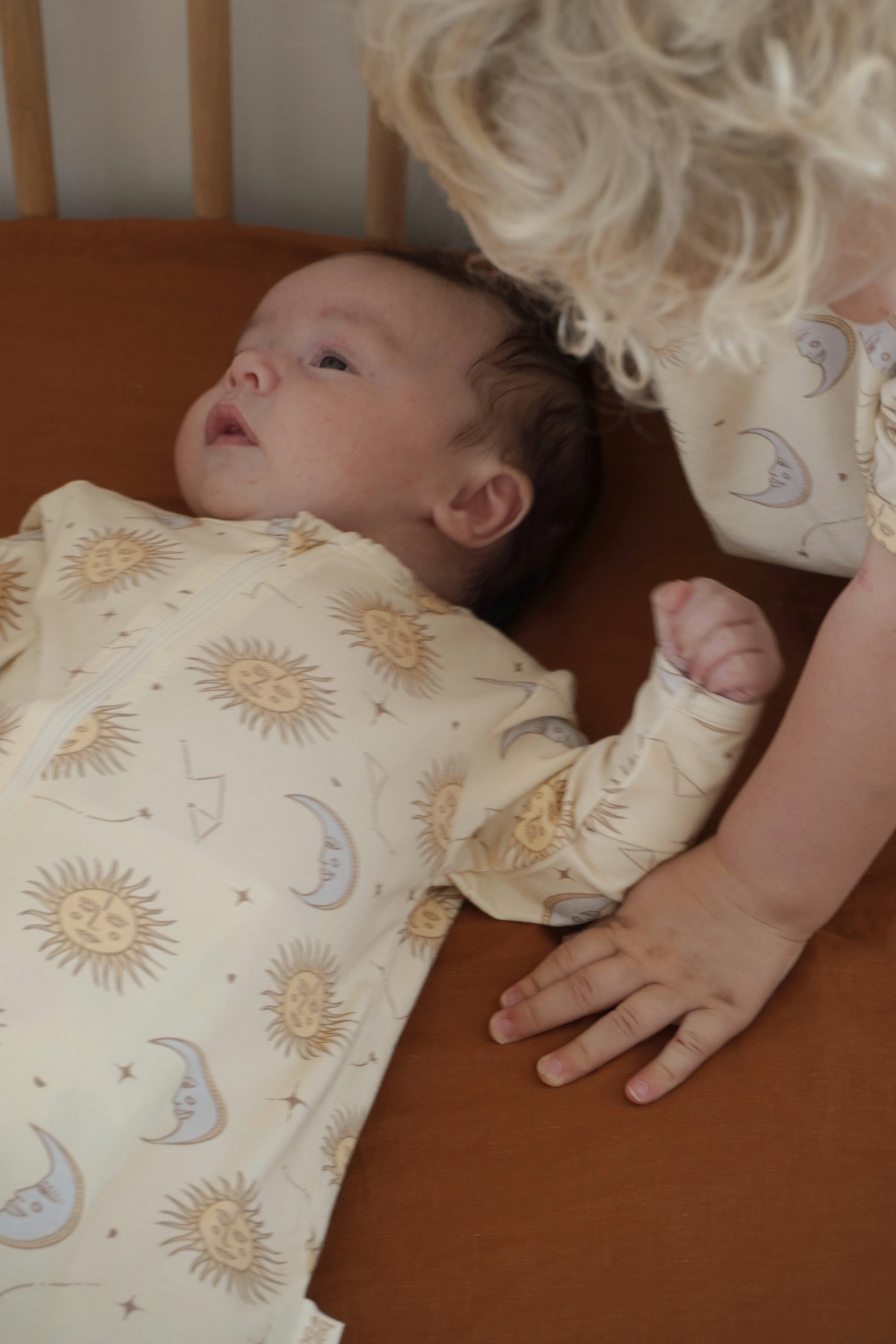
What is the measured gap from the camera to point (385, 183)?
1.22 m

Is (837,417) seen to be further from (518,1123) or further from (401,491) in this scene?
(518,1123)

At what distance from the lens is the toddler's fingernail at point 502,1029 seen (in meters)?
0.76

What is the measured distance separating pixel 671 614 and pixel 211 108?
777mm

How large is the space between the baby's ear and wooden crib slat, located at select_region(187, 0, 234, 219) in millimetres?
526

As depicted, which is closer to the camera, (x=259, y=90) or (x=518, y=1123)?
(x=518, y=1123)

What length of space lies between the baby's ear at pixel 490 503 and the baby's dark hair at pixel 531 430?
0.02 meters

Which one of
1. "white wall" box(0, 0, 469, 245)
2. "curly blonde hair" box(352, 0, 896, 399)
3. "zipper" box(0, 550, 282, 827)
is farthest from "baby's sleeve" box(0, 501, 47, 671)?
"white wall" box(0, 0, 469, 245)

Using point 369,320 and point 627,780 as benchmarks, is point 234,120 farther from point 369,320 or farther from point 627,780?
point 627,780

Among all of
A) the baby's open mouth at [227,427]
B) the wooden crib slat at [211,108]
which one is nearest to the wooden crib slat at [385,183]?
the wooden crib slat at [211,108]

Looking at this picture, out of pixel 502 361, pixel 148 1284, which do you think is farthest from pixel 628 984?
pixel 502 361

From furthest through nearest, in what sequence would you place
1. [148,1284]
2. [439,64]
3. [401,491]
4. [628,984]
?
[401,491] < [628,984] < [148,1284] < [439,64]

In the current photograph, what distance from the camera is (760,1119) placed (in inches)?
27.9

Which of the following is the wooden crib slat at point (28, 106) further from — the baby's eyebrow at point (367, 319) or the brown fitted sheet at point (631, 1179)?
the brown fitted sheet at point (631, 1179)

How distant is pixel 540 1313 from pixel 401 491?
1.90ft
